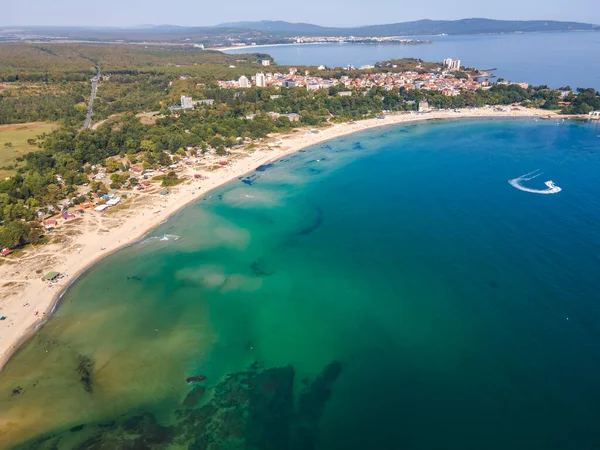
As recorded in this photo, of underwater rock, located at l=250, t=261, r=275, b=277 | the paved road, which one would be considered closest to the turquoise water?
underwater rock, located at l=250, t=261, r=275, b=277

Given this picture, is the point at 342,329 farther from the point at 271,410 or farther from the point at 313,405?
the point at 271,410

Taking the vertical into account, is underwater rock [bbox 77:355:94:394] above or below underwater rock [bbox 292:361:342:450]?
below

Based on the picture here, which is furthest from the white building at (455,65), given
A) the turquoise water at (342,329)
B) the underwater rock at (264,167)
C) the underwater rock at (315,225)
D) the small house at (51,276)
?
the small house at (51,276)

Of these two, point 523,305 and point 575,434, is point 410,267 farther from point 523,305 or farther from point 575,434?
point 575,434

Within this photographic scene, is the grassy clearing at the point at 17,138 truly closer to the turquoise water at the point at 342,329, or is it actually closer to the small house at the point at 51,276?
the small house at the point at 51,276

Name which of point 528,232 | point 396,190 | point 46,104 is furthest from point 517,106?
point 46,104

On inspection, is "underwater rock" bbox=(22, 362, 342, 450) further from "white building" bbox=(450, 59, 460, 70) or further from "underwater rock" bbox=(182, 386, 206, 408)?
"white building" bbox=(450, 59, 460, 70)
